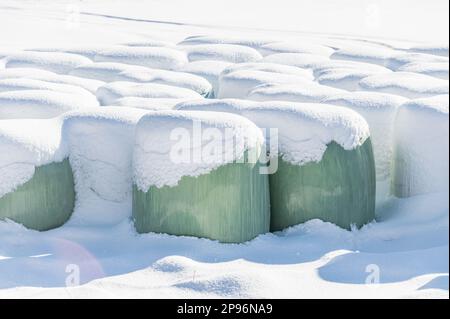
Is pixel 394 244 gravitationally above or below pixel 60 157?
below

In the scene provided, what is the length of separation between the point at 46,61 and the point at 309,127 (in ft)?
6.44

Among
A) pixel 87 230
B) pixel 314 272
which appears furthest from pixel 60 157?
pixel 314 272

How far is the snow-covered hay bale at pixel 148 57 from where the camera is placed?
4.09 metres

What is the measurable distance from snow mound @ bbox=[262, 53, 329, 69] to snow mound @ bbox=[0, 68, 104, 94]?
1.00 meters

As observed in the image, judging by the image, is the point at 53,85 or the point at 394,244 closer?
the point at 394,244

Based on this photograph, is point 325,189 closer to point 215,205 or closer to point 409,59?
point 215,205

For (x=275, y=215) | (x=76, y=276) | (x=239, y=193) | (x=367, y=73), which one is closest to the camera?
(x=76, y=276)

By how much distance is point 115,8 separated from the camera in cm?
940

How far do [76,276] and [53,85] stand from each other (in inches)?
49.1

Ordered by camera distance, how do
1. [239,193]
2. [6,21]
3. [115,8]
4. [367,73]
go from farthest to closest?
[115,8] → [6,21] → [367,73] → [239,193]

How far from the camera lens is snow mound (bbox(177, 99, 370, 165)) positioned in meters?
2.39

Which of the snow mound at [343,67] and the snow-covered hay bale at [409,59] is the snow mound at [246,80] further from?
the snow-covered hay bale at [409,59]

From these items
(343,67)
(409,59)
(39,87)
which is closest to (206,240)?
(39,87)

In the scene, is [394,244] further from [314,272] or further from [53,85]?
[53,85]
